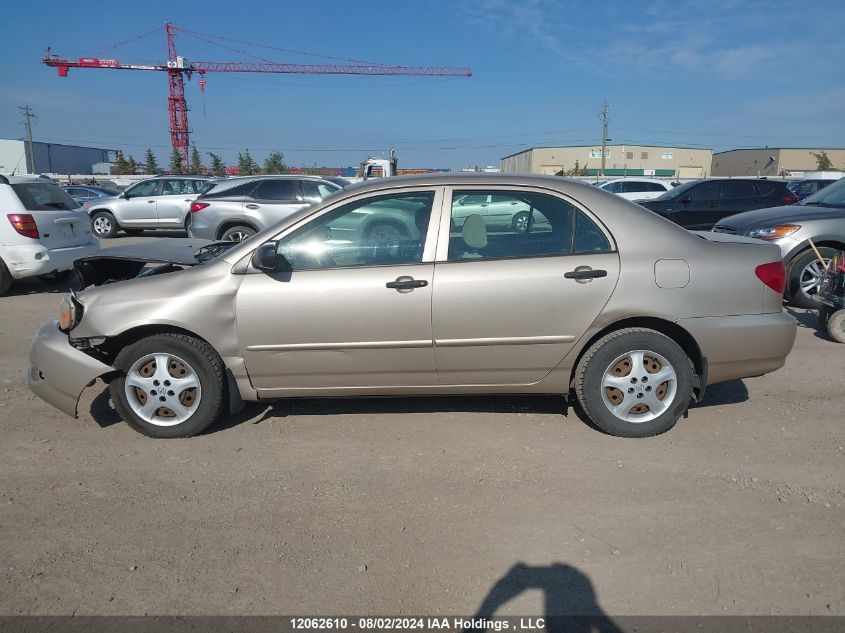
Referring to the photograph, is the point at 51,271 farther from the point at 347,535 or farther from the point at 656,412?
the point at 656,412

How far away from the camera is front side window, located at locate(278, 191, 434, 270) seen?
12.7 ft

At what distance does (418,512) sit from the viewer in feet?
10.5

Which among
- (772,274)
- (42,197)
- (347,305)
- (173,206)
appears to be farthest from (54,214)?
(173,206)

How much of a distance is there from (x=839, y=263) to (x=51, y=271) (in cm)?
995

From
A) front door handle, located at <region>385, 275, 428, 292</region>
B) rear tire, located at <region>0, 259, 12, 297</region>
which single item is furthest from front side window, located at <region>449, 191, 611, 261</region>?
rear tire, located at <region>0, 259, 12, 297</region>

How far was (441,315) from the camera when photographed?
378cm

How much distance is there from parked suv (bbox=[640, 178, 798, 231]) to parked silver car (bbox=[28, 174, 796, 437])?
11006 millimetres

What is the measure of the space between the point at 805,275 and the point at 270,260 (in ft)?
21.7

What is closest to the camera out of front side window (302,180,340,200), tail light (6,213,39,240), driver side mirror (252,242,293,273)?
driver side mirror (252,242,293,273)

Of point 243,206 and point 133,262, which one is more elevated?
point 243,206

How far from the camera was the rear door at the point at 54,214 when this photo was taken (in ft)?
28.2

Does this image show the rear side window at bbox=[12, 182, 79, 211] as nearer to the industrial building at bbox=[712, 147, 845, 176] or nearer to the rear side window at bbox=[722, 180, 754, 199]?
the rear side window at bbox=[722, 180, 754, 199]

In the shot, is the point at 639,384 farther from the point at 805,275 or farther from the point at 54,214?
the point at 54,214

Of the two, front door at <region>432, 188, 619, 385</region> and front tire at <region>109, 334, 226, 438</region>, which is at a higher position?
front door at <region>432, 188, 619, 385</region>
